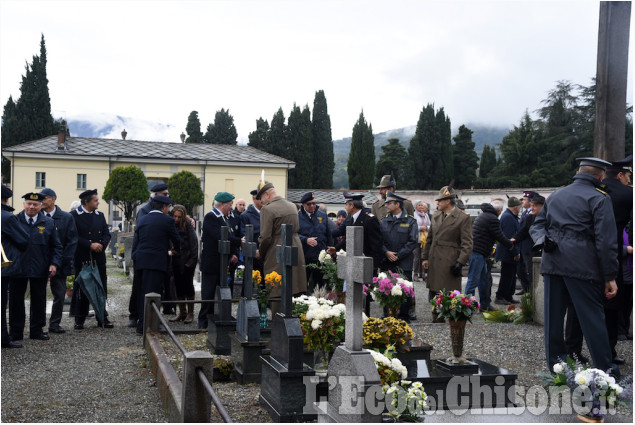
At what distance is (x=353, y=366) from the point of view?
3.81 metres

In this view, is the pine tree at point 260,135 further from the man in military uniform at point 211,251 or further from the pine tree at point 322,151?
the man in military uniform at point 211,251

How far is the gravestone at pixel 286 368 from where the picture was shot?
16.8 ft

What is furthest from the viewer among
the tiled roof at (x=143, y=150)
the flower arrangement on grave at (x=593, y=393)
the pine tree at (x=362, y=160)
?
the pine tree at (x=362, y=160)

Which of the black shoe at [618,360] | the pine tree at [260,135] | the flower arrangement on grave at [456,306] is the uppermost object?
the pine tree at [260,135]

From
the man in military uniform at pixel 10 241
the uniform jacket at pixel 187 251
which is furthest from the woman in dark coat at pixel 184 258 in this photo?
the man in military uniform at pixel 10 241

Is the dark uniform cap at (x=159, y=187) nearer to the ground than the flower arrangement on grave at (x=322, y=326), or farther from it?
farther from it

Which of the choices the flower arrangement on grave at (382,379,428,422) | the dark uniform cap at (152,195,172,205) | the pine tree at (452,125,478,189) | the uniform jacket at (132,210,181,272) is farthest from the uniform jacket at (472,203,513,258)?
the pine tree at (452,125,478,189)

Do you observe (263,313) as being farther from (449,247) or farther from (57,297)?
(57,297)

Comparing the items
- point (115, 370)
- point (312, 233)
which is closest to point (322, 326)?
point (115, 370)

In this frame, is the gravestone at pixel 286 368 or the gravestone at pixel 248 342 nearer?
the gravestone at pixel 286 368

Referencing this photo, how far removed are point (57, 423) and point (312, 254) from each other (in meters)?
5.77

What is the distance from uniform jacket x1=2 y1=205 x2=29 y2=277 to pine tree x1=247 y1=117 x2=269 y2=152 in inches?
2472

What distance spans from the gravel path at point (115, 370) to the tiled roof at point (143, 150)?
152ft

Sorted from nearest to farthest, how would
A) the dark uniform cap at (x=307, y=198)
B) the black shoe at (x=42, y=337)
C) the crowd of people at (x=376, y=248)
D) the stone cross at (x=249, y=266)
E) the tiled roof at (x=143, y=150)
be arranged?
the crowd of people at (x=376, y=248) → the stone cross at (x=249, y=266) → the black shoe at (x=42, y=337) → the dark uniform cap at (x=307, y=198) → the tiled roof at (x=143, y=150)
